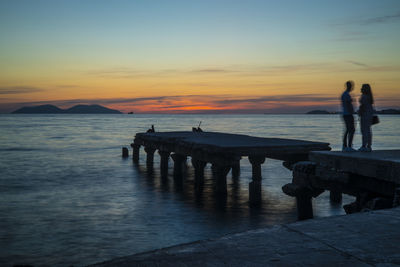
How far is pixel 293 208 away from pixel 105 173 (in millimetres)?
13180

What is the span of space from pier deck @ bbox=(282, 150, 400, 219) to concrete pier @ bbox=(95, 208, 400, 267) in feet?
7.57

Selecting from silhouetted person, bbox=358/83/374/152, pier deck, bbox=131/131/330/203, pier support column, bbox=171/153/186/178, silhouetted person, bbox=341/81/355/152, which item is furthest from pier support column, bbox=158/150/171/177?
silhouetted person, bbox=358/83/374/152

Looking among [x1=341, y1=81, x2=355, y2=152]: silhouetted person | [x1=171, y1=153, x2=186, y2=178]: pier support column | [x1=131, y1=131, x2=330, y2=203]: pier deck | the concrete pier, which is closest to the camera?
the concrete pier

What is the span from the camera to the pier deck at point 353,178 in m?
7.61

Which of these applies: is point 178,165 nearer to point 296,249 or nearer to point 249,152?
point 249,152

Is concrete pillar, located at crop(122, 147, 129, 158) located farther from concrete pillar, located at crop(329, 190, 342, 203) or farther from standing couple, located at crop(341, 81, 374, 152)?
standing couple, located at crop(341, 81, 374, 152)

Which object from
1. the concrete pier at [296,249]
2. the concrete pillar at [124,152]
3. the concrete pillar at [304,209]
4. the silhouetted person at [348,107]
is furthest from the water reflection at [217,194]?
the concrete pillar at [124,152]

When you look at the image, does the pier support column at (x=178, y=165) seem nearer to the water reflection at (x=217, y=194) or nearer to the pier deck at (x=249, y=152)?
the water reflection at (x=217, y=194)

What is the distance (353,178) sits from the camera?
8.47m

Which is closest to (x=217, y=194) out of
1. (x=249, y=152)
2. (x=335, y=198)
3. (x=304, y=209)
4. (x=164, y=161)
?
(x=249, y=152)

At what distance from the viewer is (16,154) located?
34.9 metres

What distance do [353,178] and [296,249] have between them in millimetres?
4559

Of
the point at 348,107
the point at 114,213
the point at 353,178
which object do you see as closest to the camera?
the point at 353,178

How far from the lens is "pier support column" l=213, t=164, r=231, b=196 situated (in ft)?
47.7
